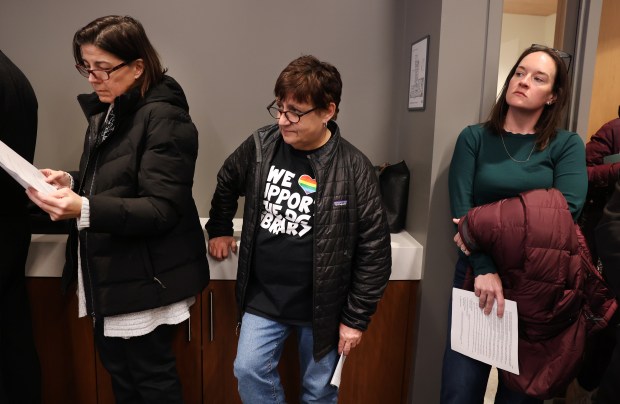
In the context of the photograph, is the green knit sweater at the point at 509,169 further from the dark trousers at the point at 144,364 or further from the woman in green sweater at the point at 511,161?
the dark trousers at the point at 144,364

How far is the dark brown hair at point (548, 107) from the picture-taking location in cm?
149

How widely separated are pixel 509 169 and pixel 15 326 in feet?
5.58

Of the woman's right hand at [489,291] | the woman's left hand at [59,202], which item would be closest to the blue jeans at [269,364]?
the woman's right hand at [489,291]

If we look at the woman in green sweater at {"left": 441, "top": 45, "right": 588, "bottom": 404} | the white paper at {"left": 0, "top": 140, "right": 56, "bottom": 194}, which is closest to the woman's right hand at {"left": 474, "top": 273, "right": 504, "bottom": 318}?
the woman in green sweater at {"left": 441, "top": 45, "right": 588, "bottom": 404}

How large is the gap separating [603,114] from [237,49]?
1.83 meters

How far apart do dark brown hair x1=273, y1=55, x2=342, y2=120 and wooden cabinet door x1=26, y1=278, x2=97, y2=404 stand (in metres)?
1.17

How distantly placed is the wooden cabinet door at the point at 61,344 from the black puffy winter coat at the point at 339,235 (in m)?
0.79

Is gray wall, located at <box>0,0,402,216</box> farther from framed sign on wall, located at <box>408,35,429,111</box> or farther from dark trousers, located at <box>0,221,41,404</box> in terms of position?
dark trousers, located at <box>0,221,41,404</box>

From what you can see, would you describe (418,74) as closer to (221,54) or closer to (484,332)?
(221,54)

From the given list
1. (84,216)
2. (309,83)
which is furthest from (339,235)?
(84,216)

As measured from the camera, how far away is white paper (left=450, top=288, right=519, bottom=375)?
142 centimetres

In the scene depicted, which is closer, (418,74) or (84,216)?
(84,216)

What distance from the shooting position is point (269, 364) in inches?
57.2

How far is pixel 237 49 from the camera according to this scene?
204 centimetres
